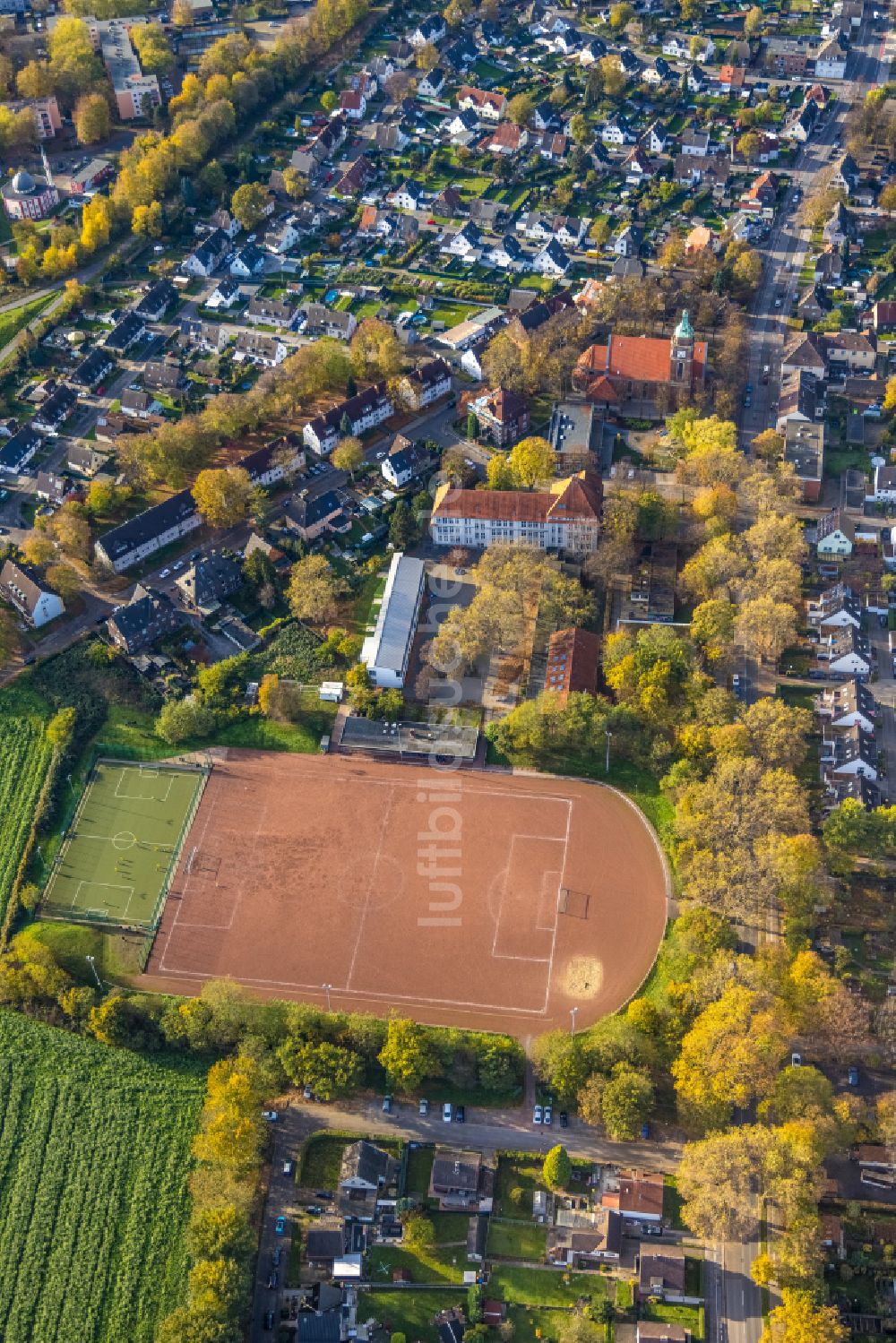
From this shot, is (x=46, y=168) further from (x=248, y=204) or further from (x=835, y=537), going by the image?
(x=835, y=537)

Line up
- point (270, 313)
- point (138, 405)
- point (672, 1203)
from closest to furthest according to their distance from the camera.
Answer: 1. point (672, 1203)
2. point (138, 405)
3. point (270, 313)

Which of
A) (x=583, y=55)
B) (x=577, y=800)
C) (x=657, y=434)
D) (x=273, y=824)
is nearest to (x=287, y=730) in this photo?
(x=273, y=824)

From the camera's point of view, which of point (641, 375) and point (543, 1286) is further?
point (641, 375)

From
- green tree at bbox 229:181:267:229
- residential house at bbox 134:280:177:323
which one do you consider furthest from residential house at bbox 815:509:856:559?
green tree at bbox 229:181:267:229

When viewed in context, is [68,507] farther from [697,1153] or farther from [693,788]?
[697,1153]

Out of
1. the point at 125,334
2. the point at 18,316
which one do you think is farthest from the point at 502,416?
the point at 18,316
